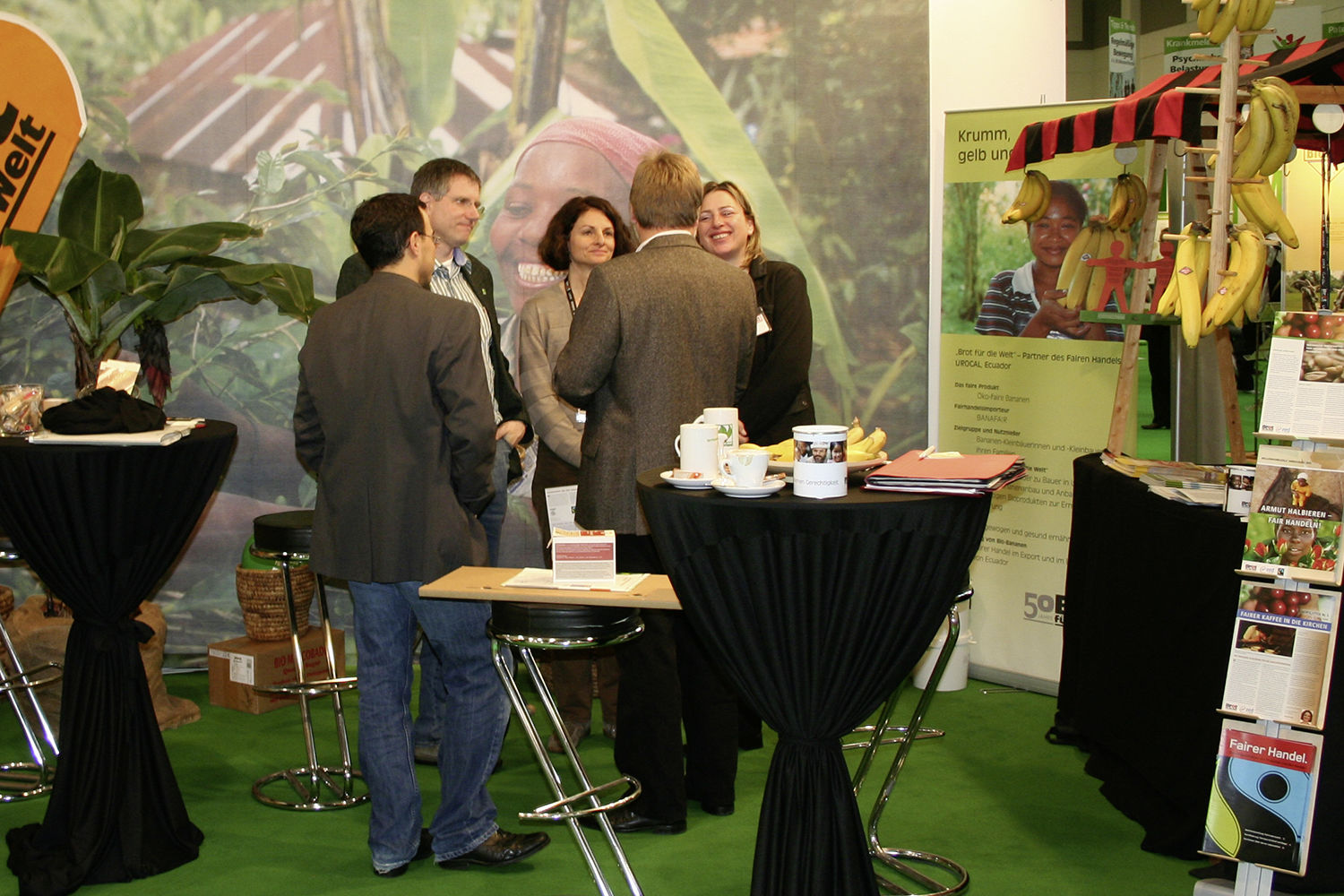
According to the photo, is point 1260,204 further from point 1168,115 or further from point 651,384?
point 651,384

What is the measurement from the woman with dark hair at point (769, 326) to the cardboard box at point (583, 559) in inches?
53.6

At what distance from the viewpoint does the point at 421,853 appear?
3.33 metres

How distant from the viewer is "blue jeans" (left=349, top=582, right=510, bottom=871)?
10.3 feet

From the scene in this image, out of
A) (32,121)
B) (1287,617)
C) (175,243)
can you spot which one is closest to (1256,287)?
(1287,617)

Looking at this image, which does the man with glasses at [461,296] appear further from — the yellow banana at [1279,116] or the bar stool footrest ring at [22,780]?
the yellow banana at [1279,116]

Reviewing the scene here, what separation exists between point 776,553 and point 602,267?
125 cm

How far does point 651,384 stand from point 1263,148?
64.5 inches

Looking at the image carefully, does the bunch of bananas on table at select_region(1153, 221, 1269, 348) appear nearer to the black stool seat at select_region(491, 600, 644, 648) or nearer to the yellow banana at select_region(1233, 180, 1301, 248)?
the yellow banana at select_region(1233, 180, 1301, 248)

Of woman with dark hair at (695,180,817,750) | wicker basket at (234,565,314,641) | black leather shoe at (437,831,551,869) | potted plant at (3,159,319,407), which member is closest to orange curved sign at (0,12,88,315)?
potted plant at (3,159,319,407)

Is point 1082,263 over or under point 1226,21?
under

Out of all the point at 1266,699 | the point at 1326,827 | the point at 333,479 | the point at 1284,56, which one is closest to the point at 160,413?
the point at 333,479

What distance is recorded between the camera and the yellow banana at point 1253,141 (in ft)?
10.6

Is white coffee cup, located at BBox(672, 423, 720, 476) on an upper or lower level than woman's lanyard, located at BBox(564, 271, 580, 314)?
lower

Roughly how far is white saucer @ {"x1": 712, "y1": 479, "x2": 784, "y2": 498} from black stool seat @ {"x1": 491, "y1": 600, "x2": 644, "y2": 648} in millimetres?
567
